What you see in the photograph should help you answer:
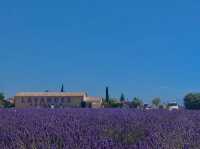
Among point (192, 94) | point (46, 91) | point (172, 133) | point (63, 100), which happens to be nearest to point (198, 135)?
point (172, 133)

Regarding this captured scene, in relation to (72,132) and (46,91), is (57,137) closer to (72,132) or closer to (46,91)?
(72,132)

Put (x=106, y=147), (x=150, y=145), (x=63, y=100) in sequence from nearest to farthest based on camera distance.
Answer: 1. (x=106, y=147)
2. (x=150, y=145)
3. (x=63, y=100)

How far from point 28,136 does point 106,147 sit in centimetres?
116

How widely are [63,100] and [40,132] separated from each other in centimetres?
7072

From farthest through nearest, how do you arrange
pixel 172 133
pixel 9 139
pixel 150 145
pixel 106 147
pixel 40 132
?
pixel 172 133 < pixel 40 132 < pixel 9 139 < pixel 150 145 < pixel 106 147

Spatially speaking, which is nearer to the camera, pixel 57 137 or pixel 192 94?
pixel 57 137

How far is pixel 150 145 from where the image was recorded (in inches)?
134

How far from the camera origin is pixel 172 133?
4.62m

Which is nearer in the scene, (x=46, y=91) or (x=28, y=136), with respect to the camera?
(x=28, y=136)

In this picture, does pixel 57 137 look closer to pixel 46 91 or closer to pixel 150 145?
pixel 150 145

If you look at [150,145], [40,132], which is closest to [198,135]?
[150,145]

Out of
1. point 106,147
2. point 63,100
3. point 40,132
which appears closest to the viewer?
point 106,147

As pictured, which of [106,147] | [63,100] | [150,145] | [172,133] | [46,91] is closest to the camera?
[106,147]

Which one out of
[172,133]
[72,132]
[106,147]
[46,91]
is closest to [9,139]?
[72,132]
